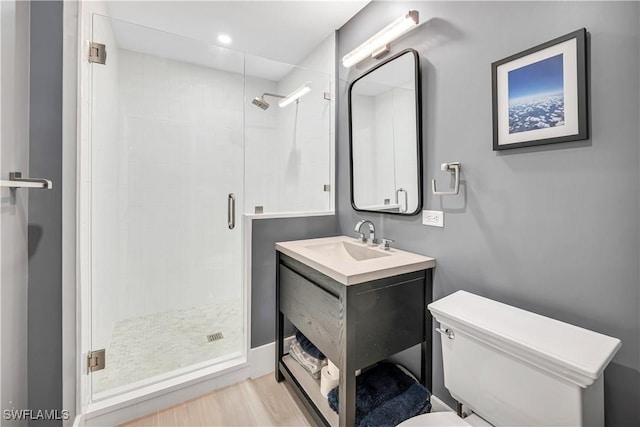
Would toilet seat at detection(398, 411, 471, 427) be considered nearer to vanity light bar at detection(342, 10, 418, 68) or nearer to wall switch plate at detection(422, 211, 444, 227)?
wall switch plate at detection(422, 211, 444, 227)

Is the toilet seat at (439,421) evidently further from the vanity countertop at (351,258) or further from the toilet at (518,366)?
the vanity countertop at (351,258)

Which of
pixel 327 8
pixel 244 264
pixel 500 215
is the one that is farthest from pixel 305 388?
pixel 327 8

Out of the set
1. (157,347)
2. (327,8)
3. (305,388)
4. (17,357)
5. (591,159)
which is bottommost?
(305,388)

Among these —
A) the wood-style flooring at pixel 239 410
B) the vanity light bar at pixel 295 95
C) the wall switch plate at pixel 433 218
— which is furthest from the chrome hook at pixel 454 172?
the wood-style flooring at pixel 239 410

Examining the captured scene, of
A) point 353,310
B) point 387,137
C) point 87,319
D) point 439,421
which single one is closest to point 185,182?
point 87,319

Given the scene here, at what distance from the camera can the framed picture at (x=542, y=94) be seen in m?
0.94

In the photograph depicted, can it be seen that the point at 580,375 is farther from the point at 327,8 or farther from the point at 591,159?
the point at 327,8

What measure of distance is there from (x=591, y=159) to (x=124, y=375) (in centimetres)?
249

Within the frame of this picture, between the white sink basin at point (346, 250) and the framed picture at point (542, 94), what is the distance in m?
0.91

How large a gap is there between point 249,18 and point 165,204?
1.51 meters

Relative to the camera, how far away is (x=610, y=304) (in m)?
0.91

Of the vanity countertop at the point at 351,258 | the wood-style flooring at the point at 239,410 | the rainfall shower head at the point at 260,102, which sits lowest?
the wood-style flooring at the point at 239,410

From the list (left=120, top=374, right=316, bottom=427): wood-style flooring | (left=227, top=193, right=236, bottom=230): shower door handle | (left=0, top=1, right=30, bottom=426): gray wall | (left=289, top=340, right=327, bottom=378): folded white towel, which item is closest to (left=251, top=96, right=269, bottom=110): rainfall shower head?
(left=227, top=193, right=236, bottom=230): shower door handle

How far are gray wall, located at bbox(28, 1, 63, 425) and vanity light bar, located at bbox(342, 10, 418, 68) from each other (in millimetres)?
1497
